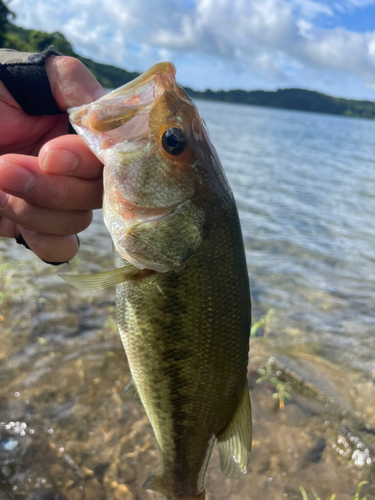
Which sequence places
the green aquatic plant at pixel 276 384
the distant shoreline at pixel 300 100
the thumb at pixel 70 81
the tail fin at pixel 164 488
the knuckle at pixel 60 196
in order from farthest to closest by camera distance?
the distant shoreline at pixel 300 100, the green aquatic plant at pixel 276 384, the tail fin at pixel 164 488, the thumb at pixel 70 81, the knuckle at pixel 60 196

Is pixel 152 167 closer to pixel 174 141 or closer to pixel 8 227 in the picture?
pixel 174 141

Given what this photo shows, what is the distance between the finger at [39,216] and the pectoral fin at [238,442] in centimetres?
151

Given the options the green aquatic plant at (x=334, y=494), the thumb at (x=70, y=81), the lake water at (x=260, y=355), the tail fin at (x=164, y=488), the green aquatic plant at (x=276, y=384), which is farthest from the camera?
the green aquatic plant at (x=276, y=384)

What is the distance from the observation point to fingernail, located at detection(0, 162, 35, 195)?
1.81 m

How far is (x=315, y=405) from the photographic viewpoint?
4.46m

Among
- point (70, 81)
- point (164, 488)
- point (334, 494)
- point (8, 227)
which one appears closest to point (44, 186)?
point (70, 81)

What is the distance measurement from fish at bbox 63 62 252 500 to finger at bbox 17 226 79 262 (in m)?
0.95

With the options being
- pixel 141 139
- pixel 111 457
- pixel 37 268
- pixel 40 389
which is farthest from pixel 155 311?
pixel 37 268

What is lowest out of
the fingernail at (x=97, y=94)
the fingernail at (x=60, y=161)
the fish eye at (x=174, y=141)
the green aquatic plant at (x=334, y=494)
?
the green aquatic plant at (x=334, y=494)

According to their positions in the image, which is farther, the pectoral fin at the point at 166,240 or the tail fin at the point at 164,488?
the tail fin at the point at 164,488

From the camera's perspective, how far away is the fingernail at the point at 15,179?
1.81 metres

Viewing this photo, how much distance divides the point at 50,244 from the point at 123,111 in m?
1.42

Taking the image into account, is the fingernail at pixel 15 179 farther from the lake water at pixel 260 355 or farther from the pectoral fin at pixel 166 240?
the lake water at pixel 260 355

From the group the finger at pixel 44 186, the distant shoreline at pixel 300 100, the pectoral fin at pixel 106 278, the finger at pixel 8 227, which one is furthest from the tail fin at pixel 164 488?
the distant shoreline at pixel 300 100
